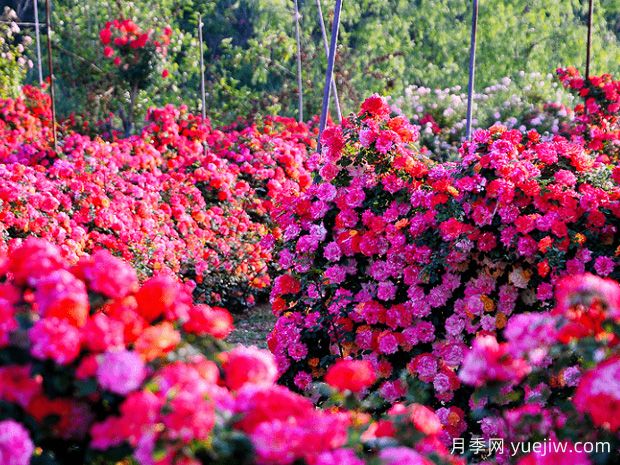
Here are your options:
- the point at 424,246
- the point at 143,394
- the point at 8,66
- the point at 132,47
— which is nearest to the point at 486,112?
the point at 132,47

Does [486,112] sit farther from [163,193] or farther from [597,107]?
[163,193]

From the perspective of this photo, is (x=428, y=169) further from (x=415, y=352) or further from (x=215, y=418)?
(x=215, y=418)

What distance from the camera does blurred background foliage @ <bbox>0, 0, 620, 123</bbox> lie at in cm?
1120

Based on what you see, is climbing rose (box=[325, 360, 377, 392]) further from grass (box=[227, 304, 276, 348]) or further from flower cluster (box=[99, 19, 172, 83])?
flower cluster (box=[99, 19, 172, 83])

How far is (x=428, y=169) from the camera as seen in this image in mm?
3541

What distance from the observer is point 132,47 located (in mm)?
9422

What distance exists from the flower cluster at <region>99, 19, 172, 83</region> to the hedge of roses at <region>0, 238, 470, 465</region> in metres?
8.16

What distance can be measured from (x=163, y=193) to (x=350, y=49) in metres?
6.39

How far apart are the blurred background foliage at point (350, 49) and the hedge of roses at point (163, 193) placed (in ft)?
10.1

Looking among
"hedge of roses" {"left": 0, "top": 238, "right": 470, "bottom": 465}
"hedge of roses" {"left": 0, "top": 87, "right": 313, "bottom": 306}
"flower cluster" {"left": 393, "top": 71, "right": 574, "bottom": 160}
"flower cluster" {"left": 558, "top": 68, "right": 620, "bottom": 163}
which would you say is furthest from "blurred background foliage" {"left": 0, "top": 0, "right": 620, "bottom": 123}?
"hedge of roses" {"left": 0, "top": 238, "right": 470, "bottom": 465}

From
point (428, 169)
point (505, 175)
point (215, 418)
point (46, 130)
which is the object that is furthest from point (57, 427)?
point (46, 130)

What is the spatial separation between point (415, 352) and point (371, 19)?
10.3 meters

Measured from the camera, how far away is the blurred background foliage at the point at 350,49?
1120 centimetres

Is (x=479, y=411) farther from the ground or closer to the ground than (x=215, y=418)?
closer to the ground
